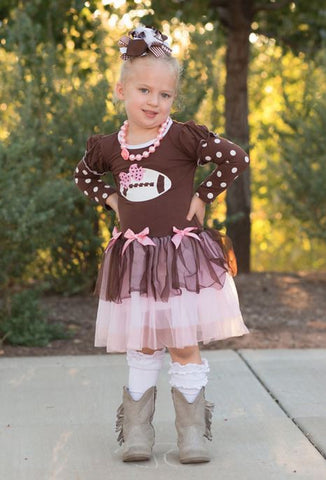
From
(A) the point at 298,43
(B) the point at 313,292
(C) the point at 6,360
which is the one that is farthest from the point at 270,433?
(A) the point at 298,43

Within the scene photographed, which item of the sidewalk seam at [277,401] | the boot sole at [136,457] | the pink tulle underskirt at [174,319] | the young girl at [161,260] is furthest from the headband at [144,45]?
the sidewalk seam at [277,401]

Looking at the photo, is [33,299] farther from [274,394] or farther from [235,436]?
[235,436]

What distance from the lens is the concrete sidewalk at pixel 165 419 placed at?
3.23m

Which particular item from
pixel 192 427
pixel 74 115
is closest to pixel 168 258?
pixel 192 427

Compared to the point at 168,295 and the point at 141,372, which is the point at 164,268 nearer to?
the point at 168,295

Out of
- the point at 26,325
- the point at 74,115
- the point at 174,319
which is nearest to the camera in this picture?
the point at 174,319

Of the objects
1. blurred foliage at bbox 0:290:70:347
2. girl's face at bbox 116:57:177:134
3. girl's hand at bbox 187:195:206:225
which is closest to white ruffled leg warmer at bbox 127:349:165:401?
girl's hand at bbox 187:195:206:225

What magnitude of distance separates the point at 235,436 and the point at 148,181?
3.68ft

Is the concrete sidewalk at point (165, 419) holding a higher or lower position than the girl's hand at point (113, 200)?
lower

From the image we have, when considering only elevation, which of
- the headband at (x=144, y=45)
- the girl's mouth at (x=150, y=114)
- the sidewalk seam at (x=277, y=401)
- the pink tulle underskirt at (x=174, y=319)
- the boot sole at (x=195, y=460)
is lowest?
the boot sole at (x=195, y=460)

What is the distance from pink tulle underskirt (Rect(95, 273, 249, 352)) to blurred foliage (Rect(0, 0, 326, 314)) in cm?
179

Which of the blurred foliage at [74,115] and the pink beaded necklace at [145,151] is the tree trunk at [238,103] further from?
the pink beaded necklace at [145,151]

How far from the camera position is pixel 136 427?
3348 mm

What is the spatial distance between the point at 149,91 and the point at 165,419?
1446 mm
